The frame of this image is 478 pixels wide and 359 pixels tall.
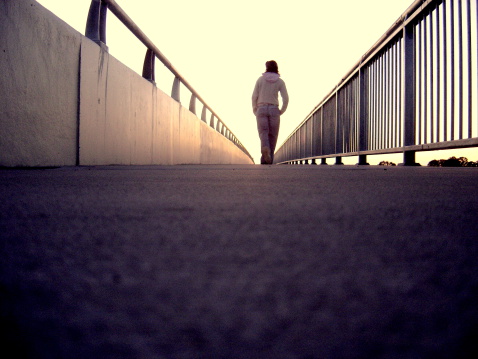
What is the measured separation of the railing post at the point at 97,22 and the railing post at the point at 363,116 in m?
3.59

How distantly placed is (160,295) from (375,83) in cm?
570

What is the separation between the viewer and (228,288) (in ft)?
0.96

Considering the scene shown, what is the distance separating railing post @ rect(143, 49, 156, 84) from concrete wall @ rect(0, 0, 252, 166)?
23 cm

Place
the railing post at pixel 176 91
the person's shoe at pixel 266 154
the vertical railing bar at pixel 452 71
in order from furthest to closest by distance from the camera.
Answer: the railing post at pixel 176 91
the person's shoe at pixel 266 154
the vertical railing bar at pixel 452 71

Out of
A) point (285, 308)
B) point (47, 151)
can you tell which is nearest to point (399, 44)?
point (47, 151)

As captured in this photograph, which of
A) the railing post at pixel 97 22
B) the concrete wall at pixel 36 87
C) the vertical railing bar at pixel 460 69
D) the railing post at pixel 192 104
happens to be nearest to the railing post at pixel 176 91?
the railing post at pixel 192 104

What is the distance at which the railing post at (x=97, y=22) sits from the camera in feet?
12.0

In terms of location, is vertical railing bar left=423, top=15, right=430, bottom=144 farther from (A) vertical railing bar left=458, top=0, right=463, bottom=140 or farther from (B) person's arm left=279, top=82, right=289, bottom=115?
(B) person's arm left=279, top=82, right=289, bottom=115

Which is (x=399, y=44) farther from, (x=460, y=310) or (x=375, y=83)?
(x=460, y=310)

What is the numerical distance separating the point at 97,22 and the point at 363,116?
3.74 metres

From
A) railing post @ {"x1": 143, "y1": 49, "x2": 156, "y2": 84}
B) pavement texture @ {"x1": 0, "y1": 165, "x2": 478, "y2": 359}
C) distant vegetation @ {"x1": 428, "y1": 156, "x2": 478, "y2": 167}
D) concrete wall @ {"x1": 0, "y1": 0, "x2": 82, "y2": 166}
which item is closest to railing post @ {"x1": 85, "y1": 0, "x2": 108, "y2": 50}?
concrete wall @ {"x1": 0, "y1": 0, "x2": 82, "y2": 166}

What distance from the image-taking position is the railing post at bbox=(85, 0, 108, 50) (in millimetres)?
3643

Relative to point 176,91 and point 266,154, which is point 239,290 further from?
point 176,91

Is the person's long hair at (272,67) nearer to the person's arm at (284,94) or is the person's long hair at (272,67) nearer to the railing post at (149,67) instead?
the person's arm at (284,94)
